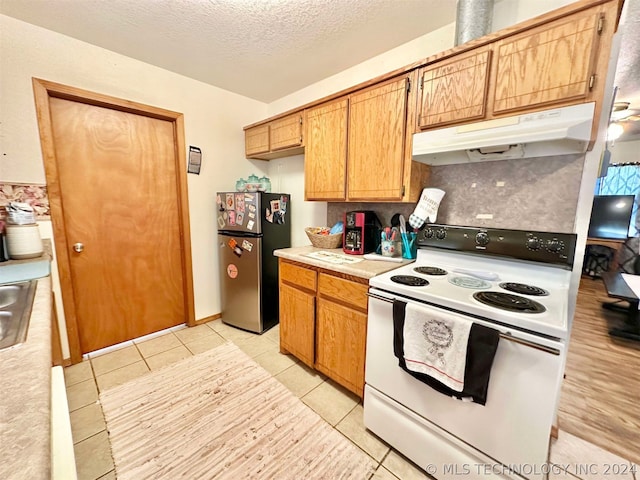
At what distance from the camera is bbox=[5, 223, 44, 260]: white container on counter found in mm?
1592

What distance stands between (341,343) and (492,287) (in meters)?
0.93

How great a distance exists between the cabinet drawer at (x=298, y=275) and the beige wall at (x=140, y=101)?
1.15 meters

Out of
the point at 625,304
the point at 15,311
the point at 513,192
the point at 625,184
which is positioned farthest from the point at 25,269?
the point at 625,184

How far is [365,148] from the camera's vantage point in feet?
5.90

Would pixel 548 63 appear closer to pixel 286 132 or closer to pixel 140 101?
pixel 286 132

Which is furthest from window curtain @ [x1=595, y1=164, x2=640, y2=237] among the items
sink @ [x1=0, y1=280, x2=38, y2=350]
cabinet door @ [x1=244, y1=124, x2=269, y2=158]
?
sink @ [x1=0, y1=280, x2=38, y2=350]

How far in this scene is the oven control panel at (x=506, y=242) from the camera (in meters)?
1.30

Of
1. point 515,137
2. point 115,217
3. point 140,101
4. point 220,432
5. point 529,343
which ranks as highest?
point 140,101

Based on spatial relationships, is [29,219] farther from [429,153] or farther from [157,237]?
[429,153]

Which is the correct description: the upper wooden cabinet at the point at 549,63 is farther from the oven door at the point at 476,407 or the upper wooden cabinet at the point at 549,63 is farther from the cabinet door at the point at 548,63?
the oven door at the point at 476,407

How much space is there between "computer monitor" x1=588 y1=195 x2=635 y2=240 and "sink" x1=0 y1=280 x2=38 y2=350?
6.84 meters

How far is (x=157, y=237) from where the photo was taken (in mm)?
2445

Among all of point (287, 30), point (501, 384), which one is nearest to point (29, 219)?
Result: point (287, 30)

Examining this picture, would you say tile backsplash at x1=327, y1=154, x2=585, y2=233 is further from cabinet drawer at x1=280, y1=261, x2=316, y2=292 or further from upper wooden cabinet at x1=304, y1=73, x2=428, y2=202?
cabinet drawer at x1=280, y1=261, x2=316, y2=292
